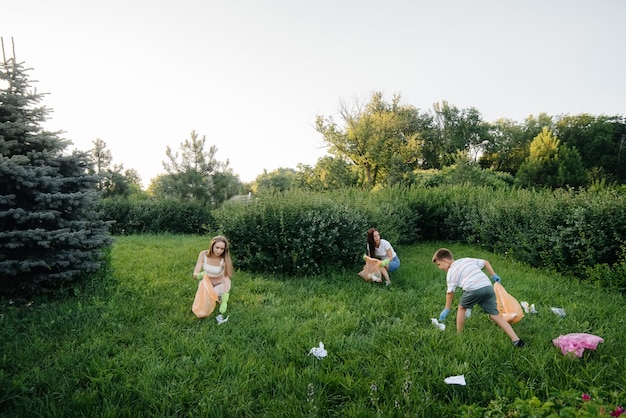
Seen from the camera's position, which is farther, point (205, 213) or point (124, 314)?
point (205, 213)

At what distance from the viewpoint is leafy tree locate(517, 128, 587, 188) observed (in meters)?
32.2

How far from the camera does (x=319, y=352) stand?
3682 millimetres

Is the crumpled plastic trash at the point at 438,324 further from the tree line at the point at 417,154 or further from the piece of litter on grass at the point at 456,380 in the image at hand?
the tree line at the point at 417,154

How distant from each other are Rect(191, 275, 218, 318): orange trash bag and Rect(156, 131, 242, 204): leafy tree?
1325 centimetres

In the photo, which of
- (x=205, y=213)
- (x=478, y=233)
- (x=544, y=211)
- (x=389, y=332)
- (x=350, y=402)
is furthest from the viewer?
(x=205, y=213)

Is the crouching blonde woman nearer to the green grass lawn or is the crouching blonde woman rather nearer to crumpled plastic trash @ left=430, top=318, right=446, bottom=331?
the green grass lawn

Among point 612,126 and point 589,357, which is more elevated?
point 612,126

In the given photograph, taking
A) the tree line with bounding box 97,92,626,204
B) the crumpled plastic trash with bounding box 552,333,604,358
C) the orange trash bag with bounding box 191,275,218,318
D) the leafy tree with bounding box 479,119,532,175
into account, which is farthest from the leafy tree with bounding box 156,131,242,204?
the leafy tree with bounding box 479,119,532,175

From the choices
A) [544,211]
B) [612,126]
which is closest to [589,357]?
[544,211]

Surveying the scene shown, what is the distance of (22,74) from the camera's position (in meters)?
5.75

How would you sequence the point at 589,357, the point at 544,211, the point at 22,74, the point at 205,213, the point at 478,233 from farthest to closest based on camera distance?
the point at 205,213
the point at 478,233
the point at 544,211
the point at 22,74
the point at 589,357

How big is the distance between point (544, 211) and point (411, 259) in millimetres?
3424

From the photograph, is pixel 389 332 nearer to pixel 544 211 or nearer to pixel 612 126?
pixel 544 211

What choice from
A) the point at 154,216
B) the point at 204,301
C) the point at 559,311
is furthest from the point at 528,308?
the point at 154,216
